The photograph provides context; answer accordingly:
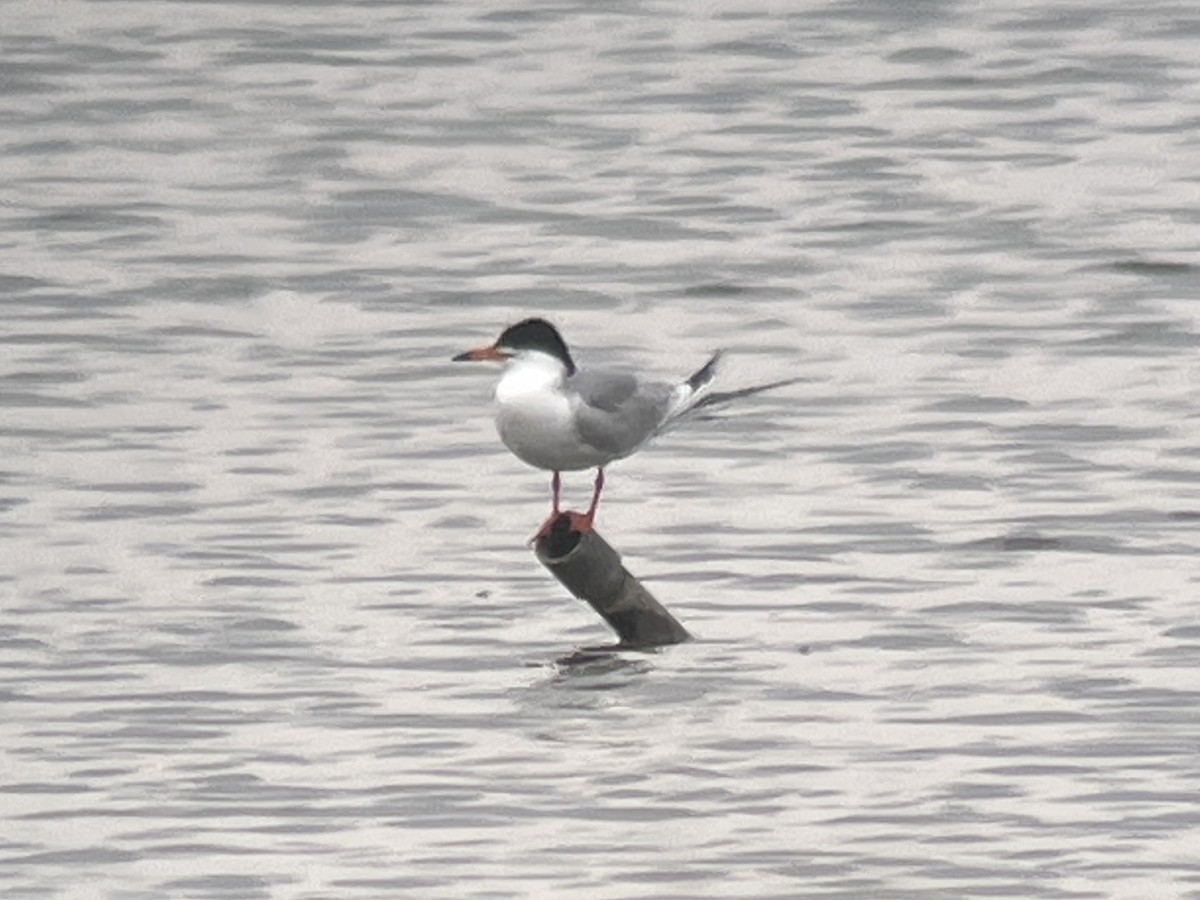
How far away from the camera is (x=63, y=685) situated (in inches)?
499

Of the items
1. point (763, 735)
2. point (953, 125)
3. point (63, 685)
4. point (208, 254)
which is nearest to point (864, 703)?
point (763, 735)

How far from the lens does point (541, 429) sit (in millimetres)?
13172

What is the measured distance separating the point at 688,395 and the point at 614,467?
2.27 meters

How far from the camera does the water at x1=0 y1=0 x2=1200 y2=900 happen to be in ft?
36.5

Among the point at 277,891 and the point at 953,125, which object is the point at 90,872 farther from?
the point at 953,125

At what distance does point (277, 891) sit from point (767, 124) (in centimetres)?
1443

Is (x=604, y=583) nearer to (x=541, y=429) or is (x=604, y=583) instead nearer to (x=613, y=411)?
(x=541, y=429)

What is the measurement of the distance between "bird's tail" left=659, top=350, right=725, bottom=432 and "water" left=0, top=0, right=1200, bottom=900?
2.07ft

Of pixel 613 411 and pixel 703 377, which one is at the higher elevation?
pixel 613 411

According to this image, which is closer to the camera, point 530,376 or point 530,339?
point 530,376

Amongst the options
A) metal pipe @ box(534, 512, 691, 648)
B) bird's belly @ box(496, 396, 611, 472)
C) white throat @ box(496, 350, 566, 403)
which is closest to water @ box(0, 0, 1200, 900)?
metal pipe @ box(534, 512, 691, 648)

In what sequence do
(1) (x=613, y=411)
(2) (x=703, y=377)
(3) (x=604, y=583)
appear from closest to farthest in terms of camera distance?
(3) (x=604, y=583) → (1) (x=613, y=411) → (2) (x=703, y=377)

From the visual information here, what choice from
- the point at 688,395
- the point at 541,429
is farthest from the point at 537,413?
the point at 688,395

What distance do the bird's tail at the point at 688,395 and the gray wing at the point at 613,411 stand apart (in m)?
0.15
